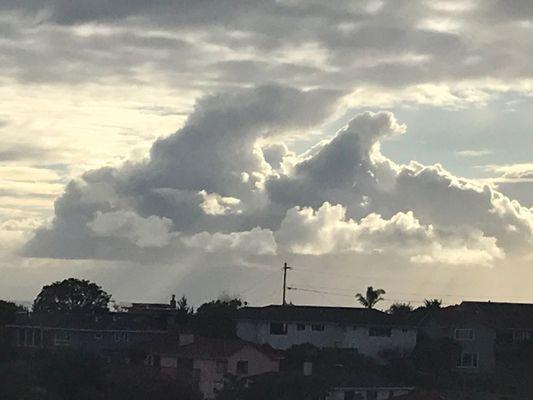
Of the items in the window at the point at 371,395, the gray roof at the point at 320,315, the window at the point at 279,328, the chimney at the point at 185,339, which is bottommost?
the window at the point at 371,395

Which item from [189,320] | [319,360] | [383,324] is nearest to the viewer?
[319,360]

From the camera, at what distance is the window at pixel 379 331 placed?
113125 millimetres

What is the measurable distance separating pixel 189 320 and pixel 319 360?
20716mm

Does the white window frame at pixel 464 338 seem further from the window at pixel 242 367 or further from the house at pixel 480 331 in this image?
the window at pixel 242 367

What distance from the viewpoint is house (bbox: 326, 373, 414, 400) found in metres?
89.5

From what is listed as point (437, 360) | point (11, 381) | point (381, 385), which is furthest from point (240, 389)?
point (437, 360)

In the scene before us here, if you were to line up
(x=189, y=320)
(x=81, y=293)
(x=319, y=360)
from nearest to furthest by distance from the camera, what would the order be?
(x=319, y=360), (x=189, y=320), (x=81, y=293)

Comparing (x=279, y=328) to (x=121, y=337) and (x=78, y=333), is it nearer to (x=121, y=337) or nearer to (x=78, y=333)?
(x=121, y=337)

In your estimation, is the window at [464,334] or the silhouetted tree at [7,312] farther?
the silhouetted tree at [7,312]

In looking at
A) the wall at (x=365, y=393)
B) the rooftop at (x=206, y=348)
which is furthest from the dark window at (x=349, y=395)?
the rooftop at (x=206, y=348)

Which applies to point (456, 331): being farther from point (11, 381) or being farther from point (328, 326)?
point (11, 381)

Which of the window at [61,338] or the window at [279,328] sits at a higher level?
the window at [279,328]

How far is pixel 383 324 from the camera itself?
11325 cm

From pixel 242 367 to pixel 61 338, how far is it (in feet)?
74.1
